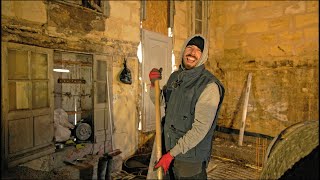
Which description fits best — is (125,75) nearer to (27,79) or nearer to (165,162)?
(27,79)

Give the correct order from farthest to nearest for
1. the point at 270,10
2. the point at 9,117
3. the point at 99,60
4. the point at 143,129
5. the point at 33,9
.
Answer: the point at 270,10 < the point at 143,129 < the point at 99,60 < the point at 33,9 < the point at 9,117

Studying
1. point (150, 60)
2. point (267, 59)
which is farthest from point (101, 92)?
point (267, 59)

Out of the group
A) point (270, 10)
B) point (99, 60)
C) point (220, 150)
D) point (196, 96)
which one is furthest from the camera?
point (270, 10)

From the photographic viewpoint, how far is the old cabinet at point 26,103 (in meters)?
3.72

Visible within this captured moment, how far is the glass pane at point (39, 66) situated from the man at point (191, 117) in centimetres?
243

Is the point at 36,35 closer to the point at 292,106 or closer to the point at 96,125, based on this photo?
the point at 96,125

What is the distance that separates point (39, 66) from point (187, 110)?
2.82 metres

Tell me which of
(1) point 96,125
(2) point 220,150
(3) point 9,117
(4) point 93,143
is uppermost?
(3) point 9,117

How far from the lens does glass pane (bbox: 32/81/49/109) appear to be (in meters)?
4.18

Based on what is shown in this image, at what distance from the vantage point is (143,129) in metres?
5.92

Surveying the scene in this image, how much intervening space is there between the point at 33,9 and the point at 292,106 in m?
6.42

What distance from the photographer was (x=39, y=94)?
4.28m

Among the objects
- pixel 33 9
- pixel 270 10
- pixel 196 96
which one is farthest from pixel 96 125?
pixel 270 10

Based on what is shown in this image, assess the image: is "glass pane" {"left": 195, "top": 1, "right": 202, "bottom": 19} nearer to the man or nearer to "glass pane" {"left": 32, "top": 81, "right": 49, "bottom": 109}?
the man
